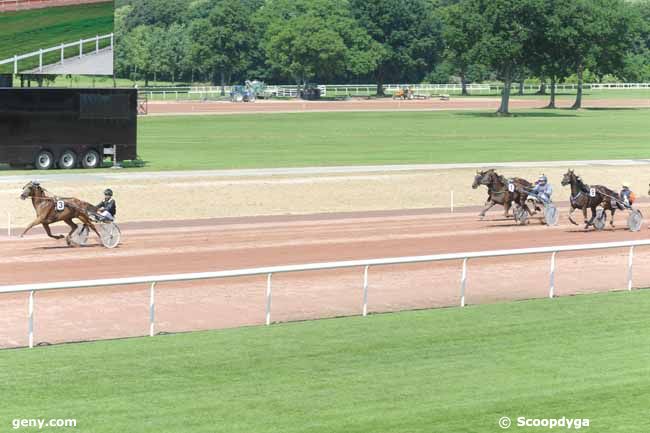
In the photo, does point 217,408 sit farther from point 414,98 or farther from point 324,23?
point 324,23

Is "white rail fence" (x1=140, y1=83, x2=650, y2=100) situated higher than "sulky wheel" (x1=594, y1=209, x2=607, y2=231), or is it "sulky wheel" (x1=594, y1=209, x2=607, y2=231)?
"sulky wheel" (x1=594, y1=209, x2=607, y2=231)

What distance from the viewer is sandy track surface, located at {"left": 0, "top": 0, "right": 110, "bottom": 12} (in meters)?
41.0

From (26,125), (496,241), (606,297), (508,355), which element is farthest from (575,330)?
(26,125)

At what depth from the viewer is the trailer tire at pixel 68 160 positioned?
41.2 meters

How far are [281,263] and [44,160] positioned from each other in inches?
849

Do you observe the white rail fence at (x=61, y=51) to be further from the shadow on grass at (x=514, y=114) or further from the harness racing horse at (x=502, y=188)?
the shadow on grass at (x=514, y=114)

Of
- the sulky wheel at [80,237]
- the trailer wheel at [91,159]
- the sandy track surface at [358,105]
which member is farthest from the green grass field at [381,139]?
the sulky wheel at [80,237]

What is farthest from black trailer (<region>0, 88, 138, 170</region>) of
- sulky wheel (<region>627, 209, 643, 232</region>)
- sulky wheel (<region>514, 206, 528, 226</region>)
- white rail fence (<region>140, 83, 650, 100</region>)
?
white rail fence (<region>140, 83, 650, 100</region>)

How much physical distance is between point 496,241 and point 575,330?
10.7 meters

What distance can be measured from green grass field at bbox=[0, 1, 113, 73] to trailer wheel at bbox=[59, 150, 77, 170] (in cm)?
313

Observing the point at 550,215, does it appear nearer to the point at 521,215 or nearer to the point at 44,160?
the point at 521,215

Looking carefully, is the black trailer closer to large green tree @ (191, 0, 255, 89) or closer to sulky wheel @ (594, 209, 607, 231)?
sulky wheel @ (594, 209, 607, 231)

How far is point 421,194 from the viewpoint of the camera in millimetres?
34781

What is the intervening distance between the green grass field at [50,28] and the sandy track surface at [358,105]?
3413 cm
